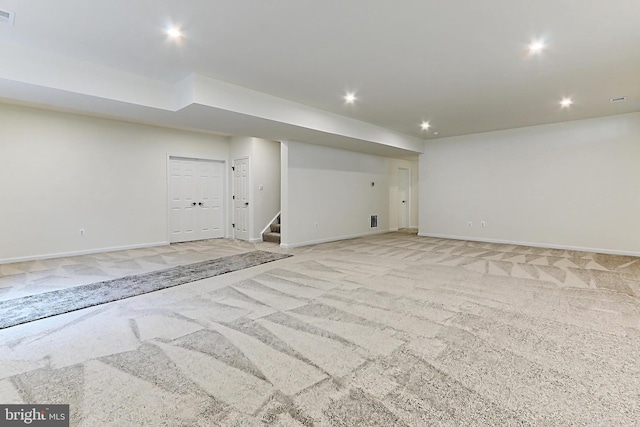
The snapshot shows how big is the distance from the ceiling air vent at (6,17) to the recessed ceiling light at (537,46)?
16.0 ft

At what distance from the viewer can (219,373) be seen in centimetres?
200

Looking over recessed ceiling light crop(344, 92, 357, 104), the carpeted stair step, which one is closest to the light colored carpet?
recessed ceiling light crop(344, 92, 357, 104)

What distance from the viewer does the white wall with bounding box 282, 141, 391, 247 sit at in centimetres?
682

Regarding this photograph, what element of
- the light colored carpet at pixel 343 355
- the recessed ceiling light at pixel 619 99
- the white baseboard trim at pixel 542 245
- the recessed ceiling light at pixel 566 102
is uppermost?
the recessed ceiling light at pixel 566 102

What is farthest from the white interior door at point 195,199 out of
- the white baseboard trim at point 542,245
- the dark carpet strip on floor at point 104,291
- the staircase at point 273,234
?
the white baseboard trim at point 542,245

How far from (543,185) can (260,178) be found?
20.9 ft

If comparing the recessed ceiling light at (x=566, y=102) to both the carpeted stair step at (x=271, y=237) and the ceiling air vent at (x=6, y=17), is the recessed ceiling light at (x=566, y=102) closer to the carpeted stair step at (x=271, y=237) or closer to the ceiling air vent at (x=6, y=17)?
the carpeted stair step at (x=271, y=237)

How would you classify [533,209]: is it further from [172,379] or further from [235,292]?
[172,379]

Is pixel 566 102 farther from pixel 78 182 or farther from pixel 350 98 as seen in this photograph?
pixel 78 182

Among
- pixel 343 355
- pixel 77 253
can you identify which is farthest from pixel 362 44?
pixel 77 253

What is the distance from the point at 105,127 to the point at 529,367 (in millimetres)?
7429

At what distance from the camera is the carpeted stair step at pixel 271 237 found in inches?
288

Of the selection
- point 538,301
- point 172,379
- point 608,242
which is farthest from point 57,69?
point 608,242

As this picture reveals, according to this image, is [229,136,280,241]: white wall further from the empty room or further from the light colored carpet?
the light colored carpet
